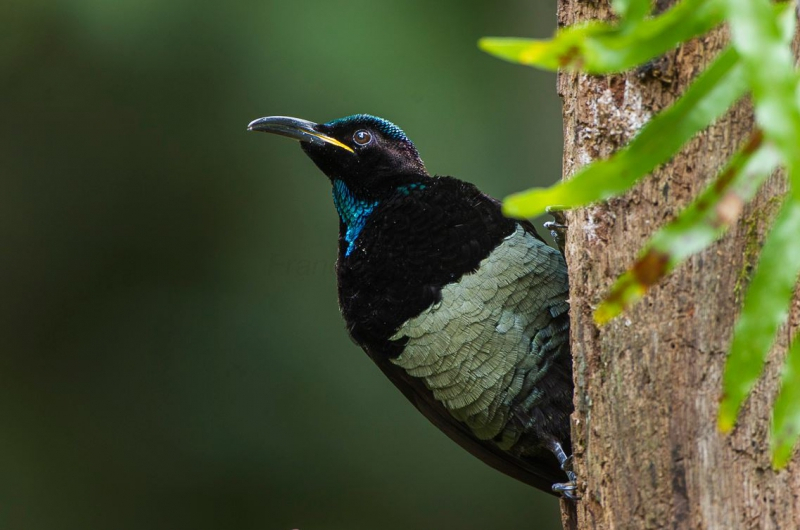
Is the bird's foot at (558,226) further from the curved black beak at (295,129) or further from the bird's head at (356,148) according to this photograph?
the curved black beak at (295,129)

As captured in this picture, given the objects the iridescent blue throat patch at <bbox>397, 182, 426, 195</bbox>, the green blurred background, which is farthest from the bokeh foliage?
the green blurred background

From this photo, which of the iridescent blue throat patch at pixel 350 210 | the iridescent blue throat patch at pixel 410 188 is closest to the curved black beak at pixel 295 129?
the iridescent blue throat patch at pixel 350 210

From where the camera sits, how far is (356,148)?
383cm

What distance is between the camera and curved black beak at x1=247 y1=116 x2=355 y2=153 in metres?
3.86

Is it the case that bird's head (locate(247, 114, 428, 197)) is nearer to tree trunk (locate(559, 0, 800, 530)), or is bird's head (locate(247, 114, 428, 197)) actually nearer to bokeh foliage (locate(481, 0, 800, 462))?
tree trunk (locate(559, 0, 800, 530))

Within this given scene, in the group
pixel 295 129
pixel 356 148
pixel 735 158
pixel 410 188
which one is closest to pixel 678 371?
pixel 735 158

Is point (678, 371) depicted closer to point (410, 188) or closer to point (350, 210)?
point (410, 188)

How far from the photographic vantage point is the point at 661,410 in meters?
2.05

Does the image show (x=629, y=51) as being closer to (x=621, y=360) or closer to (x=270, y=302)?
(x=621, y=360)

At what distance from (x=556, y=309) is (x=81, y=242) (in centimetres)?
420

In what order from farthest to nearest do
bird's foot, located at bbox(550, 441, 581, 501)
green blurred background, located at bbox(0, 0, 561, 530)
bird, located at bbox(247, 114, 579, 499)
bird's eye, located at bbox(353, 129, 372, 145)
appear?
green blurred background, located at bbox(0, 0, 561, 530) < bird's eye, located at bbox(353, 129, 372, 145) < bird, located at bbox(247, 114, 579, 499) < bird's foot, located at bbox(550, 441, 581, 501)

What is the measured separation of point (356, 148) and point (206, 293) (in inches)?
115

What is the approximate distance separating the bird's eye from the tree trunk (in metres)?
1.70

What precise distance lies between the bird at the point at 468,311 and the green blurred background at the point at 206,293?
2823 mm
